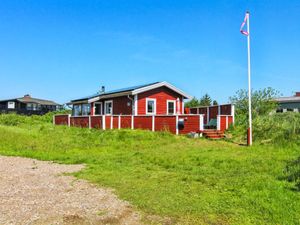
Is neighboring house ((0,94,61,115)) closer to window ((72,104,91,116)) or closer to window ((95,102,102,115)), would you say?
window ((72,104,91,116))

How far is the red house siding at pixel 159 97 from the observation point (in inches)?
926

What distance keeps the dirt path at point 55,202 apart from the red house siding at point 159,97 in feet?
51.4

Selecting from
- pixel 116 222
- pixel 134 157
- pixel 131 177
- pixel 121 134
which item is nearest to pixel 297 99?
pixel 121 134

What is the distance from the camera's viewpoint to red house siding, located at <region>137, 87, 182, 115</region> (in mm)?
23516

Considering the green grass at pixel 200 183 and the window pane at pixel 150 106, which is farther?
the window pane at pixel 150 106

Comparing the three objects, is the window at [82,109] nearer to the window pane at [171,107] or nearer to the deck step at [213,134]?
the window pane at [171,107]

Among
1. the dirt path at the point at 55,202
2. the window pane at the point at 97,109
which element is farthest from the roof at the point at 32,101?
the dirt path at the point at 55,202

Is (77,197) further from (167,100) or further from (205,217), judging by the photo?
(167,100)

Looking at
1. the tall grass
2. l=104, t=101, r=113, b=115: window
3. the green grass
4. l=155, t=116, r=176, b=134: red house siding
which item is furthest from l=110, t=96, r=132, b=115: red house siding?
the green grass

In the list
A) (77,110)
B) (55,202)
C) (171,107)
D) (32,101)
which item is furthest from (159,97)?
(32,101)

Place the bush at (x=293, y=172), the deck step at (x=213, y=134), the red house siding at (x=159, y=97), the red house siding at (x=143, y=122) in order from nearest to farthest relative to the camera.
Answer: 1. the bush at (x=293, y=172)
2. the deck step at (x=213, y=134)
3. the red house siding at (x=143, y=122)
4. the red house siding at (x=159, y=97)

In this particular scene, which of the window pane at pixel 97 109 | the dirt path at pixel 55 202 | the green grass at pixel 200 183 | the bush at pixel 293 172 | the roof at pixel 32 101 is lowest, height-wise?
the dirt path at pixel 55 202

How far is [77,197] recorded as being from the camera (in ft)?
18.7

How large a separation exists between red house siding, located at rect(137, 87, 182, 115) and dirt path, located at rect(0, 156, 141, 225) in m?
15.7
